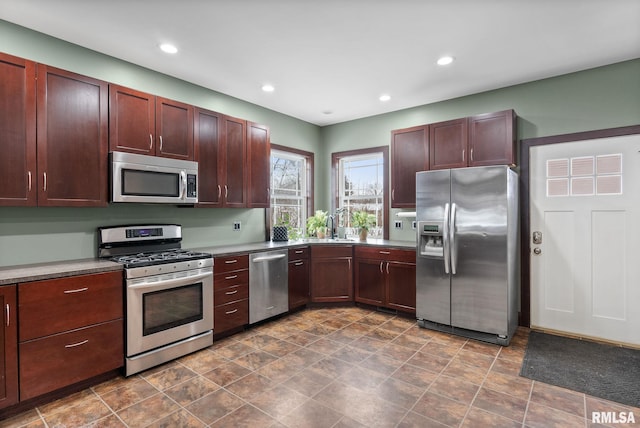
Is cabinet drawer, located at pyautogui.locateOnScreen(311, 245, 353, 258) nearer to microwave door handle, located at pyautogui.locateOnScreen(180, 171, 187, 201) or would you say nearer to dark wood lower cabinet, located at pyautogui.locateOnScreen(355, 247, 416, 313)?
dark wood lower cabinet, located at pyautogui.locateOnScreen(355, 247, 416, 313)

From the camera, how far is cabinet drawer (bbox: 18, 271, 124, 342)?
2.15 metres

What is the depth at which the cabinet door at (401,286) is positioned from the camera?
3.95 m

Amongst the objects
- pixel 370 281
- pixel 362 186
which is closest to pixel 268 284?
→ pixel 370 281

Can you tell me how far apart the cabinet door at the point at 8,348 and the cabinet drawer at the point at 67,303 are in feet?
0.11

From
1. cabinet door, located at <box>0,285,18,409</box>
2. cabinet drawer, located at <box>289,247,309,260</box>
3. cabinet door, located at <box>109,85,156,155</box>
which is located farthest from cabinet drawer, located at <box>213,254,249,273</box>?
cabinet door, located at <box>0,285,18,409</box>

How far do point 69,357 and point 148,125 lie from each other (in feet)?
6.50

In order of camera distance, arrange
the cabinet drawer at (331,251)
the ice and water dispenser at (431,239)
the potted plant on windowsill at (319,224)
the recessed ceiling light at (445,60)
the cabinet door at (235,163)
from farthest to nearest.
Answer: the potted plant on windowsill at (319,224), the cabinet drawer at (331,251), the cabinet door at (235,163), the ice and water dispenser at (431,239), the recessed ceiling light at (445,60)

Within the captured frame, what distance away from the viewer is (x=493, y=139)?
3645 millimetres

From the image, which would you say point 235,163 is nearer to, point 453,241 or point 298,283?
point 298,283

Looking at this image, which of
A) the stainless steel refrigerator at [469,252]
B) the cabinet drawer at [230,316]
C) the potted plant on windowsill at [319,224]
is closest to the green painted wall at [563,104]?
the stainless steel refrigerator at [469,252]

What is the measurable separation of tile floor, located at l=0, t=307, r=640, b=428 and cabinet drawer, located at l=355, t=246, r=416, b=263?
991 millimetres

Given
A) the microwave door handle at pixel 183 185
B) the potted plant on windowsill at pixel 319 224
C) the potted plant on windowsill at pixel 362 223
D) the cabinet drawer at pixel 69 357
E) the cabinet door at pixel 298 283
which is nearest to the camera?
the cabinet drawer at pixel 69 357

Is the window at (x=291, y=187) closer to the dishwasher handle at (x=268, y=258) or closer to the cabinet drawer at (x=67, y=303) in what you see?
the dishwasher handle at (x=268, y=258)
